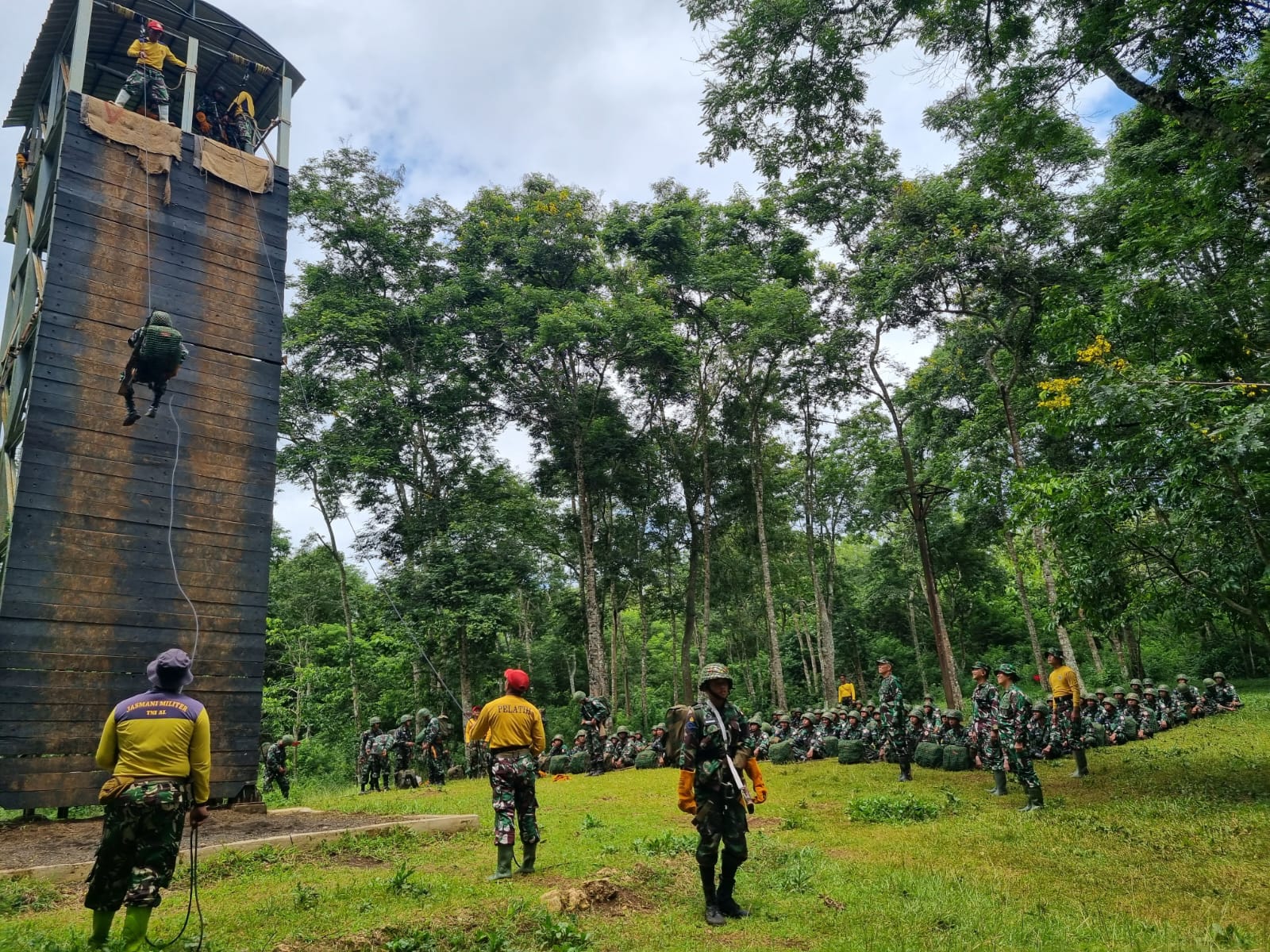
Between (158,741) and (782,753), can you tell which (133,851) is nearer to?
(158,741)

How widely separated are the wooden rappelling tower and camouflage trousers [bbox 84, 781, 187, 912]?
260 inches

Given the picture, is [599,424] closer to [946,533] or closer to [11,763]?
[946,533]

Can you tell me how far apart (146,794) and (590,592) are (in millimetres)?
19215

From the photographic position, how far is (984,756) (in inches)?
409

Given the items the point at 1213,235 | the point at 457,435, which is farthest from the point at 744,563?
the point at 1213,235

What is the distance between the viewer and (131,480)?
10531 mm

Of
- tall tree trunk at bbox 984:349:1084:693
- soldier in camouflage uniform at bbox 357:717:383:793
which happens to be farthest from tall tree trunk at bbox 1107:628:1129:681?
soldier in camouflage uniform at bbox 357:717:383:793

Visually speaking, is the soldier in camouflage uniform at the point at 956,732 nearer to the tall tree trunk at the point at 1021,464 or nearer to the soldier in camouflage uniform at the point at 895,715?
the soldier in camouflage uniform at the point at 895,715

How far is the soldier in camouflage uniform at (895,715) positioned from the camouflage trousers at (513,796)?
7.12 meters

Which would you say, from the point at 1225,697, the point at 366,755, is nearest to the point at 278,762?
the point at 366,755

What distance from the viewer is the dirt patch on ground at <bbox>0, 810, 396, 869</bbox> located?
24.2 ft

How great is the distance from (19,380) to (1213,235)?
1670 centimetres

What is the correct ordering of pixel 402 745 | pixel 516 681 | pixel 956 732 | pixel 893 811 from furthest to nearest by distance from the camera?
pixel 402 745 → pixel 956 732 → pixel 893 811 → pixel 516 681

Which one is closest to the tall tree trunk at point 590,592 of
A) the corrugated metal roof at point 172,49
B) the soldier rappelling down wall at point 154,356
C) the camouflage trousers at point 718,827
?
the corrugated metal roof at point 172,49
